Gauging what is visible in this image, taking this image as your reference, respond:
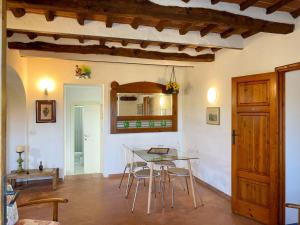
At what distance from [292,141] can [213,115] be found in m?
1.62

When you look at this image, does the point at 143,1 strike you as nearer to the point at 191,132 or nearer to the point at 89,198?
the point at 89,198

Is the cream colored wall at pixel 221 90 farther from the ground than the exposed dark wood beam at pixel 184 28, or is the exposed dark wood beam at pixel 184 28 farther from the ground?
the exposed dark wood beam at pixel 184 28

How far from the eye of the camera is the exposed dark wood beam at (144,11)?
2.23 meters

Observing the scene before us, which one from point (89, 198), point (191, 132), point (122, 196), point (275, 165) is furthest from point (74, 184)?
point (275, 165)

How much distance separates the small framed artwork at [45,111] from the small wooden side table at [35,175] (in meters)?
0.99

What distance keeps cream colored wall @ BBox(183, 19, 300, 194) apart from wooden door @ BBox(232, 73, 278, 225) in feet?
1.07

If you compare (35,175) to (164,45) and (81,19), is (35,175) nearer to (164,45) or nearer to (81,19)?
(81,19)

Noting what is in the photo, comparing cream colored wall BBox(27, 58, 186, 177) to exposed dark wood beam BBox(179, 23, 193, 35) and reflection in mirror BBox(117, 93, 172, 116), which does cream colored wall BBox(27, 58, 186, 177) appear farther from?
exposed dark wood beam BBox(179, 23, 193, 35)

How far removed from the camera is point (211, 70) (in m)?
4.77

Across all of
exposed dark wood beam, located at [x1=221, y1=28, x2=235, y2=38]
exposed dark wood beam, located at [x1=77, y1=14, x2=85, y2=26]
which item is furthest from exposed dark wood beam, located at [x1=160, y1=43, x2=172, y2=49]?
exposed dark wood beam, located at [x1=77, y1=14, x2=85, y2=26]

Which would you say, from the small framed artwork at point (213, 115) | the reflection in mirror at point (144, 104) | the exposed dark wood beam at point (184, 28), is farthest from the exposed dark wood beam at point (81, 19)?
the small framed artwork at point (213, 115)

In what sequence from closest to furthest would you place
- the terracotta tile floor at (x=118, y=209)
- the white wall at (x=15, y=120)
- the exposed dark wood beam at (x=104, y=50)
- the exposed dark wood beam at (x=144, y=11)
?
1. the exposed dark wood beam at (x=144, y=11)
2. the terracotta tile floor at (x=118, y=209)
3. the exposed dark wood beam at (x=104, y=50)
4. the white wall at (x=15, y=120)

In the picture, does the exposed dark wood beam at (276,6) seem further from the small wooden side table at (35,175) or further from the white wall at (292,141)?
the small wooden side table at (35,175)

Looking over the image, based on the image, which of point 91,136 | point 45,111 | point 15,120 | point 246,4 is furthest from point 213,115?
point 15,120
